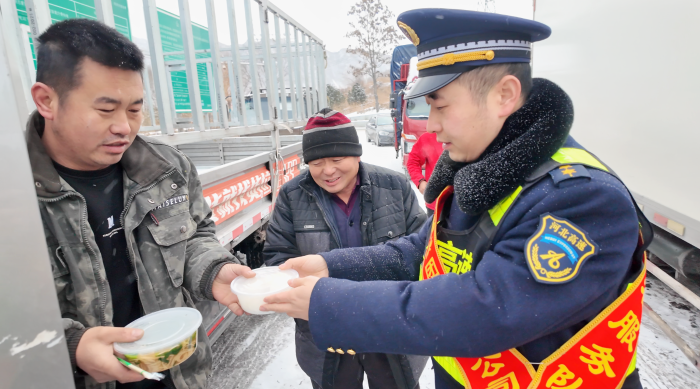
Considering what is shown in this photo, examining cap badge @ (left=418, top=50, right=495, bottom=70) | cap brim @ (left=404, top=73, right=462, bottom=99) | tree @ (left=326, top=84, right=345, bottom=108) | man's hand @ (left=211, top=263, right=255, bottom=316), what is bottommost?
man's hand @ (left=211, top=263, right=255, bottom=316)

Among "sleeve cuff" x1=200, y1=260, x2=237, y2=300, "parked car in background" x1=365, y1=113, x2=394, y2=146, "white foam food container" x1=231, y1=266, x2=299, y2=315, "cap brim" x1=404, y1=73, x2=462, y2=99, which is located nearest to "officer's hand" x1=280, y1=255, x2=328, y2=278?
"white foam food container" x1=231, y1=266, x2=299, y2=315

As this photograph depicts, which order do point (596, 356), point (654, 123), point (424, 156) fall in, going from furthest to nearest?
point (424, 156) < point (654, 123) < point (596, 356)

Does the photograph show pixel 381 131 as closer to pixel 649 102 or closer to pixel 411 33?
pixel 649 102

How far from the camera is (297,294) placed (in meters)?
1.05

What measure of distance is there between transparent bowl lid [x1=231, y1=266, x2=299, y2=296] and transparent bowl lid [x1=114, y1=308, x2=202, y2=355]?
18 centimetres

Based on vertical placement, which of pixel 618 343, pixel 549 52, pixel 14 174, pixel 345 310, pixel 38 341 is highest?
pixel 549 52

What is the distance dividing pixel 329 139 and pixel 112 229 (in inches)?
42.8

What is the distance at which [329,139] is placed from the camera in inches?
78.0

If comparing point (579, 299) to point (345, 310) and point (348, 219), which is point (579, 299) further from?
point (348, 219)

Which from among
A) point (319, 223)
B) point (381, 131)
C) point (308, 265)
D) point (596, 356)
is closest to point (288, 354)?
point (319, 223)

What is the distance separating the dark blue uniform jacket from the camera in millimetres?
829

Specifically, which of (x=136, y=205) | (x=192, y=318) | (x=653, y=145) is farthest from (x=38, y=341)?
(x=653, y=145)

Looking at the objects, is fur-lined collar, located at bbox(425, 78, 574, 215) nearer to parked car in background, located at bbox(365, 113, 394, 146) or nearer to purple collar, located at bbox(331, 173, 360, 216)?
purple collar, located at bbox(331, 173, 360, 216)

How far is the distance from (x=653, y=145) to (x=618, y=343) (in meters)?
1.99
